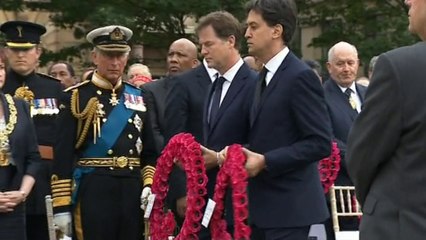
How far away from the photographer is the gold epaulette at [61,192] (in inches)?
300

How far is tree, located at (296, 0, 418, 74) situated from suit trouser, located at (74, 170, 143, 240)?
13.6m

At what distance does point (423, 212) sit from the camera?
4352 mm

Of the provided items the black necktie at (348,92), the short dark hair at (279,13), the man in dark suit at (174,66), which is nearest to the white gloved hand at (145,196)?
the short dark hair at (279,13)

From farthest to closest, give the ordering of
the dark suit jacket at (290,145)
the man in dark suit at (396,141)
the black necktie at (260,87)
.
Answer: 1. the black necktie at (260,87)
2. the dark suit jacket at (290,145)
3. the man in dark suit at (396,141)

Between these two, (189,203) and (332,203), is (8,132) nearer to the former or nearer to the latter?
(189,203)

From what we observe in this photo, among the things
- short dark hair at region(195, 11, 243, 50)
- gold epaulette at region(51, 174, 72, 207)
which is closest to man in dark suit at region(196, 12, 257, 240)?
short dark hair at region(195, 11, 243, 50)

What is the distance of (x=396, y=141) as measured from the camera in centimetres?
436

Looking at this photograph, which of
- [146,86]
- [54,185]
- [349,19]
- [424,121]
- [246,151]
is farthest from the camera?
[349,19]

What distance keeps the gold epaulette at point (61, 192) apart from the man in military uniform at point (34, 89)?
1.03m

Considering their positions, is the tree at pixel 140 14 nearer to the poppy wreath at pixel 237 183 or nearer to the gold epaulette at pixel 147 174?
the gold epaulette at pixel 147 174

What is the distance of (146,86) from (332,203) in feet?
7.68

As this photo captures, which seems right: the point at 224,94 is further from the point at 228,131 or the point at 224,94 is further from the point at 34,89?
the point at 34,89

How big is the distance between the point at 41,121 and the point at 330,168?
2412 millimetres

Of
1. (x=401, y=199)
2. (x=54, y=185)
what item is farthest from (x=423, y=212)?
(x=54, y=185)
